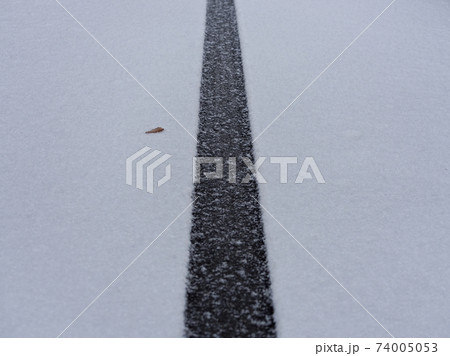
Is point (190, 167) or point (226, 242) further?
point (190, 167)

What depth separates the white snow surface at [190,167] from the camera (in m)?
0.95

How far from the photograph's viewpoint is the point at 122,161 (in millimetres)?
1344

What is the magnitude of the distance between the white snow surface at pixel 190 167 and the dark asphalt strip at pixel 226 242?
0.09 ft

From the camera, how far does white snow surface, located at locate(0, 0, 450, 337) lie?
95 cm

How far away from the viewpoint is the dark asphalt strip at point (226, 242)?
0.93 metres

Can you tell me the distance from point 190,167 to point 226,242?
30 cm

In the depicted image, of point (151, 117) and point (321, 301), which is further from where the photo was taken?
point (151, 117)

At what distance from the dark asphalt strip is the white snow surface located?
0.03m

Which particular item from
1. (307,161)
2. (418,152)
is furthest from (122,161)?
(418,152)

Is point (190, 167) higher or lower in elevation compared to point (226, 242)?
higher

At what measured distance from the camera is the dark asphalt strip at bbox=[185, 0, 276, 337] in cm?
93

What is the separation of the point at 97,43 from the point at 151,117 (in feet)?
2.04

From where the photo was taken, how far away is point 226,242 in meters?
1.10

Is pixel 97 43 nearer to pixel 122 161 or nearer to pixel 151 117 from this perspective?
pixel 151 117
